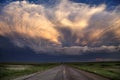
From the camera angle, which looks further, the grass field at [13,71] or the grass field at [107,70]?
the grass field at [107,70]

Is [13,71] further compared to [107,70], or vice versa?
[107,70]

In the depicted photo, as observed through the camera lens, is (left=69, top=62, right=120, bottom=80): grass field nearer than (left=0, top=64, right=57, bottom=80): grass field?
No
